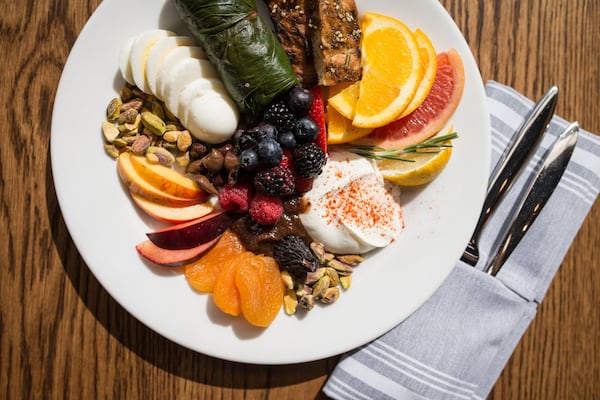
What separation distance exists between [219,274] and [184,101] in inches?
26.7

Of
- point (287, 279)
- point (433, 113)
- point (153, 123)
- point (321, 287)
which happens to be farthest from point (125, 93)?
point (433, 113)

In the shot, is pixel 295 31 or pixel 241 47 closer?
pixel 241 47

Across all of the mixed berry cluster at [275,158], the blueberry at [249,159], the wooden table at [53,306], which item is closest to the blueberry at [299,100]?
the mixed berry cluster at [275,158]

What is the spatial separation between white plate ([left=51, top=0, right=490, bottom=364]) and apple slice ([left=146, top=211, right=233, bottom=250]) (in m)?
0.11

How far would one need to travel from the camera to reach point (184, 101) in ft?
5.97

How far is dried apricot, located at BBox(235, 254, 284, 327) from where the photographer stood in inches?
70.4

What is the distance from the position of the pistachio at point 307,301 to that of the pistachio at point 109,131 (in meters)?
0.96

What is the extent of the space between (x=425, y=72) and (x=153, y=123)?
1.07 meters

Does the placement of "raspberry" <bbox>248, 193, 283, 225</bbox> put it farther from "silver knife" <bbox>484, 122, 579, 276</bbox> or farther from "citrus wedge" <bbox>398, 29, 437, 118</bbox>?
"silver knife" <bbox>484, 122, 579, 276</bbox>

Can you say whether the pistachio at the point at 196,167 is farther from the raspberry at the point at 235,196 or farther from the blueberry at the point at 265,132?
the blueberry at the point at 265,132

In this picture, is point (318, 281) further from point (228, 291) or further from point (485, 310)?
point (485, 310)

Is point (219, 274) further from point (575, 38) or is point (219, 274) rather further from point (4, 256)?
point (575, 38)

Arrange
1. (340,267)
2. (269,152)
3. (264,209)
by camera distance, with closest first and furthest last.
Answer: (269,152)
(264,209)
(340,267)

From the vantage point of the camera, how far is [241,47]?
69.2 inches
